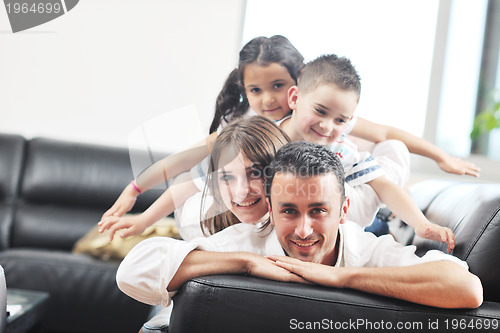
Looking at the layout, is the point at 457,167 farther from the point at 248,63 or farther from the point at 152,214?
the point at 152,214

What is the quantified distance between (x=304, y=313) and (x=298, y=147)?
0.33m

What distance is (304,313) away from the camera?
827 mm

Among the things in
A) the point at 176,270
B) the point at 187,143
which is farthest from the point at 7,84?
the point at 176,270

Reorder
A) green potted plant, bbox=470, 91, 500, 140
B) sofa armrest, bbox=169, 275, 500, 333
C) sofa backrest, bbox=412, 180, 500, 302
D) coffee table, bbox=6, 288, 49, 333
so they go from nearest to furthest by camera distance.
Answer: sofa armrest, bbox=169, 275, 500, 333 < sofa backrest, bbox=412, 180, 500, 302 < coffee table, bbox=6, 288, 49, 333 < green potted plant, bbox=470, 91, 500, 140

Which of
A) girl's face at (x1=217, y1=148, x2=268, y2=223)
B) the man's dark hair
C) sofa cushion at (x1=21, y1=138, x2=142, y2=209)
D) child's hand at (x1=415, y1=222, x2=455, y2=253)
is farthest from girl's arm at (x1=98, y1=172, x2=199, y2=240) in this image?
sofa cushion at (x1=21, y1=138, x2=142, y2=209)

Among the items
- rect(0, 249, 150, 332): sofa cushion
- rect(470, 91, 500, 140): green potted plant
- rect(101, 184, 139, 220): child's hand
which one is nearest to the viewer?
rect(101, 184, 139, 220): child's hand

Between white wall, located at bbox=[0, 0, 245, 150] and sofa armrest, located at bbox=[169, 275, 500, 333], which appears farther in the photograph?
white wall, located at bbox=[0, 0, 245, 150]

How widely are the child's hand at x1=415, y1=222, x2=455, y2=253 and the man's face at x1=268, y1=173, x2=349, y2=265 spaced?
0.19 meters

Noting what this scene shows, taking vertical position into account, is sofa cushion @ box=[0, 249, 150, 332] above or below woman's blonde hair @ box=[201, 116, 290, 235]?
below

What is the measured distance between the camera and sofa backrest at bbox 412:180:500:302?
94cm

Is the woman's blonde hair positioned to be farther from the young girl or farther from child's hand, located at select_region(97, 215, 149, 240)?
child's hand, located at select_region(97, 215, 149, 240)

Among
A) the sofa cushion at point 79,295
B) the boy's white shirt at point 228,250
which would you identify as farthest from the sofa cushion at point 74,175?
the boy's white shirt at point 228,250

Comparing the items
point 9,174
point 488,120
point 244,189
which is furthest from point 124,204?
point 488,120

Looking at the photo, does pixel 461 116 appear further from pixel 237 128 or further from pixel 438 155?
pixel 237 128
